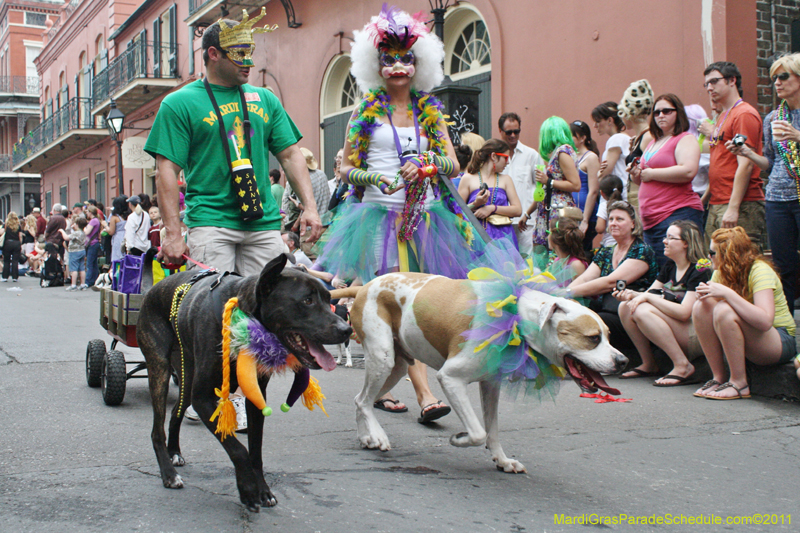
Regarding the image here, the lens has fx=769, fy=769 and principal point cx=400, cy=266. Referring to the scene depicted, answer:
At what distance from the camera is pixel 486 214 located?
7.29m

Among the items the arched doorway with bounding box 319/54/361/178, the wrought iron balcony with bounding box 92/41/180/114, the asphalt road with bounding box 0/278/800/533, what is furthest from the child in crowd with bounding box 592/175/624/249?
the wrought iron balcony with bounding box 92/41/180/114

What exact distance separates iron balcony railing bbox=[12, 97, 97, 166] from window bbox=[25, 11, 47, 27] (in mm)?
10912

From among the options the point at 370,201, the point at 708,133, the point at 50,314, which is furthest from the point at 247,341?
the point at 50,314

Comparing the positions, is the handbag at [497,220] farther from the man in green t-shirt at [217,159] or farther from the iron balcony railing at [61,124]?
the iron balcony railing at [61,124]

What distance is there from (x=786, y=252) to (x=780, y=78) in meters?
1.31

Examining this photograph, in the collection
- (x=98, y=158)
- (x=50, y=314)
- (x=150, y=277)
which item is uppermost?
(x=98, y=158)

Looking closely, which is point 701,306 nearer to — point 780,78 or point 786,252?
point 786,252

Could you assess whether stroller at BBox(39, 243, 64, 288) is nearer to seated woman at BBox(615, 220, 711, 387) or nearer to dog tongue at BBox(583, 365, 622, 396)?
seated woman at BBox(615, 220, 711, 387)

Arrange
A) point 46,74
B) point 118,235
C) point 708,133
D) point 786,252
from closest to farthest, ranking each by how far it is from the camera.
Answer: point 786,252 → point 708,133 → point 118,235 → point 46,74

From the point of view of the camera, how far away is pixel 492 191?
24.4 ft

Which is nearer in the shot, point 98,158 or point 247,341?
point 247,341

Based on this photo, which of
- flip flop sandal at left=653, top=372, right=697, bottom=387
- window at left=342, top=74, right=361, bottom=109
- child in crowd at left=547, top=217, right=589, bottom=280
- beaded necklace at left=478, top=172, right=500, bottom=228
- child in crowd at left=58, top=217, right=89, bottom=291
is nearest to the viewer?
flip flop sandal at left=653, top=372, right=697, bottom=387

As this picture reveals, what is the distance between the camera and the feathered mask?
189 inches

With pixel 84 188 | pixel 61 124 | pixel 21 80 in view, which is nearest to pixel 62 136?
pixel 61 124
